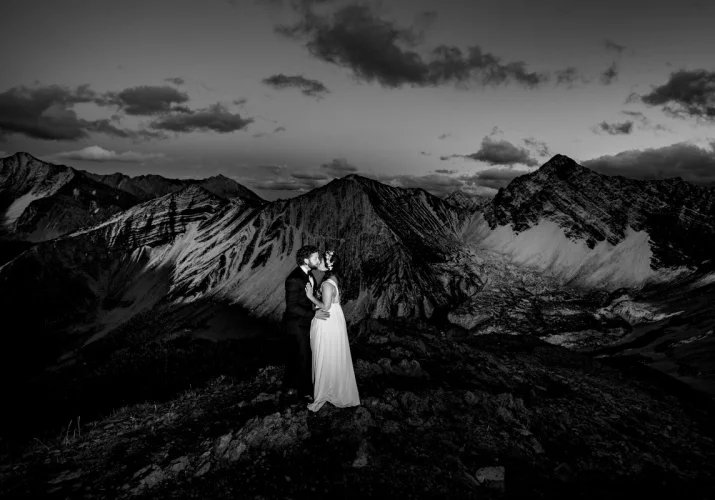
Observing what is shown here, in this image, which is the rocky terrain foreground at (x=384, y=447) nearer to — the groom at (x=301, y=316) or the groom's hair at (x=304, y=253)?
the groom at (x=301, y=316)

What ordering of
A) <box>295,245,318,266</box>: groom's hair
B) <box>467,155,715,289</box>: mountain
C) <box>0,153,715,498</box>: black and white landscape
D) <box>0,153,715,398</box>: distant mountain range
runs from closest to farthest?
<box>295,245,318,266</box>: groom's hair < <box>0,153,715,498</box>: black and white landscape < <box>0,153,715,398</box>: distant mountain range < <box>467,155,715,289</box>: mountain

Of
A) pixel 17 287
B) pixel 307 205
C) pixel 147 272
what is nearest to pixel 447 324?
pixel 307 205

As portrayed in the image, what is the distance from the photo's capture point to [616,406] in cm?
1617

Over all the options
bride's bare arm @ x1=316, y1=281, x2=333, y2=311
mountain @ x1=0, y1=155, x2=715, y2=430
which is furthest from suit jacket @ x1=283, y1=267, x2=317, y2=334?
mountain @ x1=0, y1=155, x2=715, y2=430

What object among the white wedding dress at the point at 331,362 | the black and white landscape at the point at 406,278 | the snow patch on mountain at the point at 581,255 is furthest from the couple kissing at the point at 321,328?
the snow patch on mountain at the point at 581,255

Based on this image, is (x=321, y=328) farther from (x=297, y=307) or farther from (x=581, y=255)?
A: (x=581, y=255)

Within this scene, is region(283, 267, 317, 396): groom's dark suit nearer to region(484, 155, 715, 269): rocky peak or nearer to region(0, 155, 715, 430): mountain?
region(0, 155, 715, 430): mountain

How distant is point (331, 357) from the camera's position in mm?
10695

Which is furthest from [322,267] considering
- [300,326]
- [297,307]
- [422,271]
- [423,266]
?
[423,266]

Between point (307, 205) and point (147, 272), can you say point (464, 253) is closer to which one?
point (307, 205)

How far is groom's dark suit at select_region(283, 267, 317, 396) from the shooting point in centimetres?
1123

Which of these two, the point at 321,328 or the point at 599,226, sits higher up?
the point at 599,226

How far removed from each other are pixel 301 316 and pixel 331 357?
4.88ft

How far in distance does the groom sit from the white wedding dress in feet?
1.16
